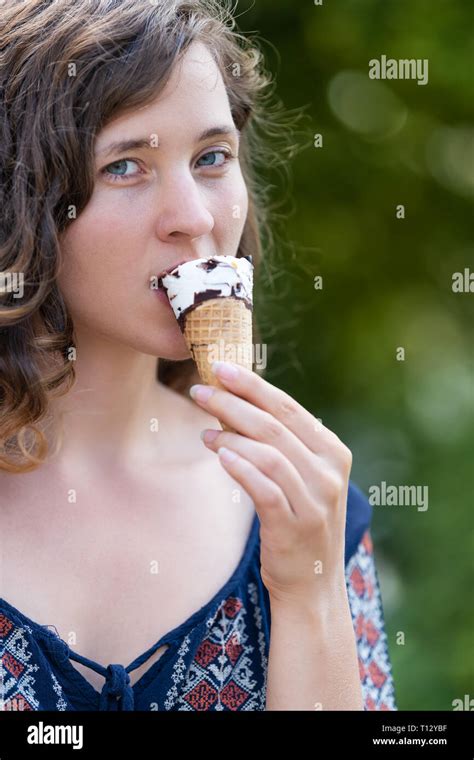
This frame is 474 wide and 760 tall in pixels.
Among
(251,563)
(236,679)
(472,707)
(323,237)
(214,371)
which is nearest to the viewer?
(214,371)

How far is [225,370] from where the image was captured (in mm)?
1571

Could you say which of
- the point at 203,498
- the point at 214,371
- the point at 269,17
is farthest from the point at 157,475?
the point at 269,17

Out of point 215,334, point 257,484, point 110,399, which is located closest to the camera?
point 257,484

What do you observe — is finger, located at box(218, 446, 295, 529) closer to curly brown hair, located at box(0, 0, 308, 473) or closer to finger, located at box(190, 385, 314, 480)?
finger, located at box(190, 385, 314, 480)

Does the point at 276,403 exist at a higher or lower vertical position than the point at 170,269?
lower

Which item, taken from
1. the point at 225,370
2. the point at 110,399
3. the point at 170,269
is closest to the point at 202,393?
the point at 225,370

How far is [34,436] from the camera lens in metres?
1.99

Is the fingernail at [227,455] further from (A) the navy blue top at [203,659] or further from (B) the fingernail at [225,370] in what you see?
(A) the navy blue top at [203,659]

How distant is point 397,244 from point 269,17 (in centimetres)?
101

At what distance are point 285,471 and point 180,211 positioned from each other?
0.57 m

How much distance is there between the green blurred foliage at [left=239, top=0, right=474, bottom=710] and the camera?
3.41 metres

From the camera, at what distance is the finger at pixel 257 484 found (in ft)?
5.03

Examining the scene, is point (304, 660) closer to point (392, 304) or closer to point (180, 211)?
point (180, 211)
